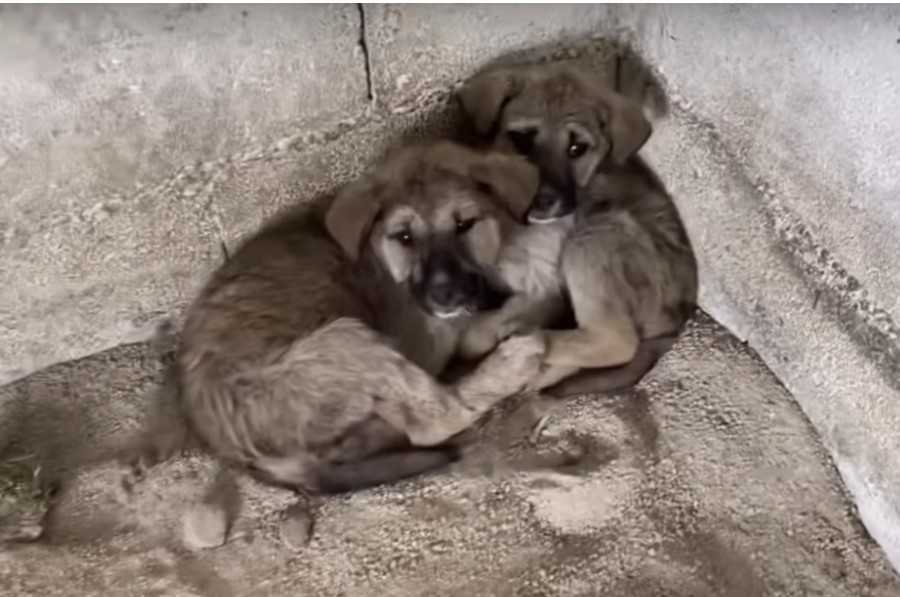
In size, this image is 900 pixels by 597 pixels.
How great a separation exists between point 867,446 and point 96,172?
5.63 feet

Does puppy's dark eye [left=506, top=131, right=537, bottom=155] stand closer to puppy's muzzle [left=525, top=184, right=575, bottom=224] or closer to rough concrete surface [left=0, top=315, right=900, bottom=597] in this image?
puppy's muzzle [left=525, top=184, right=575, bottom=224]

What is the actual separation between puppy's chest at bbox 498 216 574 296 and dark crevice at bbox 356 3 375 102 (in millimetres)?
460

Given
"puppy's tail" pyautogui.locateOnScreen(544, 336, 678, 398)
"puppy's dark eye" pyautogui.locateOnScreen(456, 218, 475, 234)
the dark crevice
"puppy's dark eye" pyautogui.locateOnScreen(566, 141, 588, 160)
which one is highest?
the dark crevice

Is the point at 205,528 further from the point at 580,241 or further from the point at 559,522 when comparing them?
the point at 580,241

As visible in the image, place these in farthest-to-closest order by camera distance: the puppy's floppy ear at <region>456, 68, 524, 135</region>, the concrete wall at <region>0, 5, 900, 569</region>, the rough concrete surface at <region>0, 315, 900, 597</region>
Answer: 1. the puppy's floppy ear at <region>456, 68, 524, 135</region>
2. the rough concrete surface at <region>0, 315, 900, 597</region>
3. the concrete wall at <region>0, 5, 900, 569</region>

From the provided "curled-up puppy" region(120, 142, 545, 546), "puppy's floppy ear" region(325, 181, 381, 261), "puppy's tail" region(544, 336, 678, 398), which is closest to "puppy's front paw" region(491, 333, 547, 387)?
"curled-up puppy" region(120, 142, 545, 546)

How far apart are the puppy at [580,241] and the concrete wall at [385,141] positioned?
11 centimetres

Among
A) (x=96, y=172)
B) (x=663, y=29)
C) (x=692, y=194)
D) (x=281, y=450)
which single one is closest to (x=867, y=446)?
(x=692, y=194)

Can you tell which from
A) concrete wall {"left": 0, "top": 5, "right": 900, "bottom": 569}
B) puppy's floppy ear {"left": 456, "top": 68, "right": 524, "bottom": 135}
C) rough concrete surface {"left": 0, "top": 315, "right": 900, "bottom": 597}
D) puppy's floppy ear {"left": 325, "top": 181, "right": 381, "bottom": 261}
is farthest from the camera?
puppy's floppy ear {"left": 456, "top": 68, "right": 524, "bottom": 135}

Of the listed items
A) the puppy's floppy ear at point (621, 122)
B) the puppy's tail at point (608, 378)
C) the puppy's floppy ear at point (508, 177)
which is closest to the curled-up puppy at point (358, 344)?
the puppy's floppy ear at point (508, 177)

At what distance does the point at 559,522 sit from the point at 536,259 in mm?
598

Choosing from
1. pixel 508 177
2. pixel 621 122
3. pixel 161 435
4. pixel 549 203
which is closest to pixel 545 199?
pixel 549 203

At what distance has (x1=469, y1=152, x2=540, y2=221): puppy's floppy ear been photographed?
2850 millimetres

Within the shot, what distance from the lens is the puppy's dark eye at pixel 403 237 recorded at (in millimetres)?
2861
